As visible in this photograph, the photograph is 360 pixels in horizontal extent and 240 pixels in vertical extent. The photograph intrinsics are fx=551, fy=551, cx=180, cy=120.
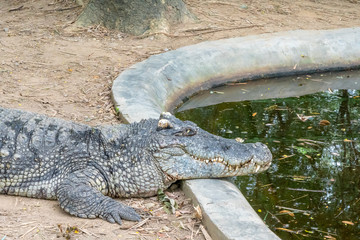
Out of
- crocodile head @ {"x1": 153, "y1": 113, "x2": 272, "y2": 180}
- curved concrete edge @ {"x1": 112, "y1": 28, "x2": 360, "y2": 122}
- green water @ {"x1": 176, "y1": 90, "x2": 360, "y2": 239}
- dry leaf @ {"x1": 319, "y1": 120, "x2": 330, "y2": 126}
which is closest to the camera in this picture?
crocodile head @ {"x1": 153, "y1": 113, "x2": 272, "y2": 180}

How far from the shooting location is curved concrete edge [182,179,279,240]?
368 centimetres

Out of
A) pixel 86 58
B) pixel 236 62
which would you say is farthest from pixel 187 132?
pixel 236 62

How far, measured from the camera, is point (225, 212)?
12.9 ft

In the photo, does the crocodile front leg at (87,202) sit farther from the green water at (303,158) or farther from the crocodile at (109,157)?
the green water at (303,158)

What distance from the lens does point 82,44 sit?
8.41 meters

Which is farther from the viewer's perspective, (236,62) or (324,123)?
(236,62)

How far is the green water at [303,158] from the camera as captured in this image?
15.1 feet

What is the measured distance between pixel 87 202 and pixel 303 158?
2.54 m

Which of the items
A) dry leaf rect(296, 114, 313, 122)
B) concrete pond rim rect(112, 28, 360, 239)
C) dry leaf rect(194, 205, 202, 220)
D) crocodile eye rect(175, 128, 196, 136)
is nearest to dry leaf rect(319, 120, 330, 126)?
dry leaf rect(296, 114, 313, 122)

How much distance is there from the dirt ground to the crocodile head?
25 cm

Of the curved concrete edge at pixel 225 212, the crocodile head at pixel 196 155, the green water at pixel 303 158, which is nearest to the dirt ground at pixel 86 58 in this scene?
the curved concrete edge at pixel 225 212

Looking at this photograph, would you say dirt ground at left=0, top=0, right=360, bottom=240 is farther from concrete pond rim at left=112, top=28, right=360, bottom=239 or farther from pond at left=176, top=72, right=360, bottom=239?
pond at left=176, top=72, right=360, bottom=239

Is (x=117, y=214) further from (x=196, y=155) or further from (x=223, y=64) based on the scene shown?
(x=223, y=64)

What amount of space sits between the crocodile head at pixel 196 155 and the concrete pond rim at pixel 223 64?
114 centimetres
